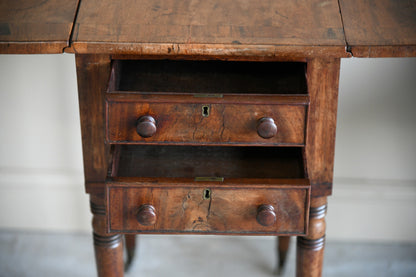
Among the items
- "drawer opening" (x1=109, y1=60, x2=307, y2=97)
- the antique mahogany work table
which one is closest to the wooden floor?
the antique mahogany work table

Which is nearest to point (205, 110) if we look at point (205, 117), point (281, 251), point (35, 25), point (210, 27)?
point (205, 117)

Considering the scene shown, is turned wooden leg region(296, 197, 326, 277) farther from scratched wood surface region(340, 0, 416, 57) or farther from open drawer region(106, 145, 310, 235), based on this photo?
scratched wood surface region(340, 0, 416, 57)

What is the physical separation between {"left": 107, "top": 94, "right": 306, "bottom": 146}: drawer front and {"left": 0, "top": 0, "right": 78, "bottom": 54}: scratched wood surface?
15 cm

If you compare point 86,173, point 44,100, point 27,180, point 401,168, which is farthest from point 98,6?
point 401,168

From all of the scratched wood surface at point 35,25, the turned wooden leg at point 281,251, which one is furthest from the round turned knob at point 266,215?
the turned wooden leg at point 281,251

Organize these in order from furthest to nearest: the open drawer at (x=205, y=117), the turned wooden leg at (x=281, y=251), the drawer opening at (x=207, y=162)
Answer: the turned wooden leg at (x=281, y=251) → the drawer opening at (x=207, y=162) → the open drawer at (x=205, y=117)

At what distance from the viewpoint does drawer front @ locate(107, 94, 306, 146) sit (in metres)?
0.92

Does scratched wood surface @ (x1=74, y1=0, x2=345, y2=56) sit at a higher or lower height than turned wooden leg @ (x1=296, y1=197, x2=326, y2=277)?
higher

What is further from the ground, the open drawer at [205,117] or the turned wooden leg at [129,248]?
the open drawer at [205,117]

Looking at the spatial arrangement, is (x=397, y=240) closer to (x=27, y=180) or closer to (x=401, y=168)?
(x=401, y=168)

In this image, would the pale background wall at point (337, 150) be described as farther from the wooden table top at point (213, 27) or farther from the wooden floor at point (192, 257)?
the wooden table top at point (213, 27)

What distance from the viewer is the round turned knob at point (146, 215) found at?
970 millimetres

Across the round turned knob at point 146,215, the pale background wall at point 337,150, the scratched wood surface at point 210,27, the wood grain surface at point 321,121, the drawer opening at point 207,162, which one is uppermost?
the scratched wood surface at point 210,27

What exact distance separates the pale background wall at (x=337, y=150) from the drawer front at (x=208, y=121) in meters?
0.72
